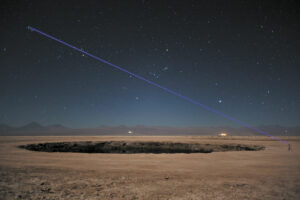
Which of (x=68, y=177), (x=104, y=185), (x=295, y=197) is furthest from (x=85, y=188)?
(x=295, y=197)

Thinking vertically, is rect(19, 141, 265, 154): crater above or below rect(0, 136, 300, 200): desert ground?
below

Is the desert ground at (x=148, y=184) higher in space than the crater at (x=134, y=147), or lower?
higher

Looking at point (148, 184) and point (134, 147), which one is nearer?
point (148, 184)

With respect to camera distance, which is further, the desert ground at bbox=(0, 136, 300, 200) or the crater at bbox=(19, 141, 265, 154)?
the crater at bbox=(19, 141, 265, 154)

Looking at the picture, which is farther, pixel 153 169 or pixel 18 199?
pixel 153 169

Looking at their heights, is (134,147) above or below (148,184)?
below

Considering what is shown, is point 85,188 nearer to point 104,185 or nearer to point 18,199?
point 104,185

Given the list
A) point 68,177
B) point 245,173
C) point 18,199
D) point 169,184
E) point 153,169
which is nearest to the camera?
point 18,199

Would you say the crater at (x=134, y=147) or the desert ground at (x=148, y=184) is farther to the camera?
the crater at (x=134, y=147)
